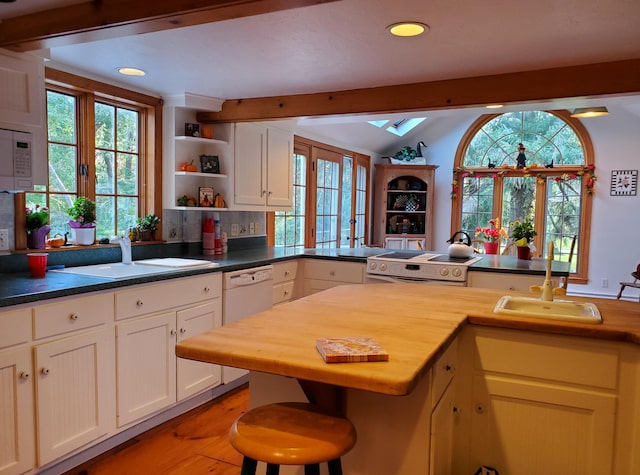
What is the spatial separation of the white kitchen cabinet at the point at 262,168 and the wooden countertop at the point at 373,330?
1.70 meters

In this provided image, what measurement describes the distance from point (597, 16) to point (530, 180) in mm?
5141

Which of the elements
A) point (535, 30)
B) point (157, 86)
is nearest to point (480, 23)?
point (535, 30)

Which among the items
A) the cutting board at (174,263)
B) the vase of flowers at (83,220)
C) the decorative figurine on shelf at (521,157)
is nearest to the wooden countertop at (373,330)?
the cutting board at (174,263)

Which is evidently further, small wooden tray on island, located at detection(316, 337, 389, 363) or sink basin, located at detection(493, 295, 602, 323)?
sink basin, located at detection(493, 295, 602, 323)

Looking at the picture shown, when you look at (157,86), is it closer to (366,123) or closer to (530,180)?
(366,123)

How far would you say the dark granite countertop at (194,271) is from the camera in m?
2.04

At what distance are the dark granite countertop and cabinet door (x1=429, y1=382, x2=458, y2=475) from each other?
64.3 inches

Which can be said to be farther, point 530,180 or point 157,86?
point 530,180

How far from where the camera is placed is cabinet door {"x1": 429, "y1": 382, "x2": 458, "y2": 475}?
1.47 metres

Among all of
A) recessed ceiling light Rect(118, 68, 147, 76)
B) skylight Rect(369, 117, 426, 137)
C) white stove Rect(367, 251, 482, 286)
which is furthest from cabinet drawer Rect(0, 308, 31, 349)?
skylight Rect(369, 117, 426, 137)

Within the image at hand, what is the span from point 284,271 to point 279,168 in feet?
3.14

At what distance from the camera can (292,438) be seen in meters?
1.23

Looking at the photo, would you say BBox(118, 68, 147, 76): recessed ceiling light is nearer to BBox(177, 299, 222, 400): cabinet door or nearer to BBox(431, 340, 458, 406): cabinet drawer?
BBox(177, 299, 222, 400): cabinet door

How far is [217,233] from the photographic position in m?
3.84
